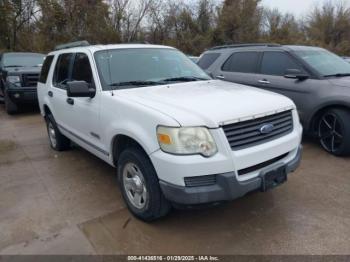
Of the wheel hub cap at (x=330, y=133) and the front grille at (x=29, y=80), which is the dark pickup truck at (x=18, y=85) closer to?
the front grille at (x=29, y=80)

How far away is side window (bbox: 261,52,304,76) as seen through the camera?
5871 mm

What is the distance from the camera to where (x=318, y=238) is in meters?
2.99

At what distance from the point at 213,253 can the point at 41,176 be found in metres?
2.89

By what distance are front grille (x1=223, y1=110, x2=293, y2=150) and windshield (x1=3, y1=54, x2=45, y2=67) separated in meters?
8.89

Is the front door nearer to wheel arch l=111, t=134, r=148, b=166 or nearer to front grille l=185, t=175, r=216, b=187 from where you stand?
wheel arch l=111, t=134, r=148, b=166

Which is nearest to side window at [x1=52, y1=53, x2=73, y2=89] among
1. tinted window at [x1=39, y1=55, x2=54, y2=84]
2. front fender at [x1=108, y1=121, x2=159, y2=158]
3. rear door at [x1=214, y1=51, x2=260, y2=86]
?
tinted window at [x1=39, y1=55, x2=54, y2=84]

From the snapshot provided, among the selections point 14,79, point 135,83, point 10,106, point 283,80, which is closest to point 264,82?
point 283,80

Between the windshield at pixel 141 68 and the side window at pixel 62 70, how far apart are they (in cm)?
95

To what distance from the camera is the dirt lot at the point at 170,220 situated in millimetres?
2961

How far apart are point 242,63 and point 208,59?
1017mm

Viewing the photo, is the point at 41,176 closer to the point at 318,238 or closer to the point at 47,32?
the point at 318,238

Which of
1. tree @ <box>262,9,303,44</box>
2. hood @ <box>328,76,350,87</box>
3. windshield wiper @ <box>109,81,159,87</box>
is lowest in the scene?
hood @ <box>328,76,350,87</box>

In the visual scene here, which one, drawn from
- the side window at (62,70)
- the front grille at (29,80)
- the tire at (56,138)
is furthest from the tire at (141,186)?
the front grille at (29,80)

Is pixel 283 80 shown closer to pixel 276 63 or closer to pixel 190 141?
pixel 276 63
